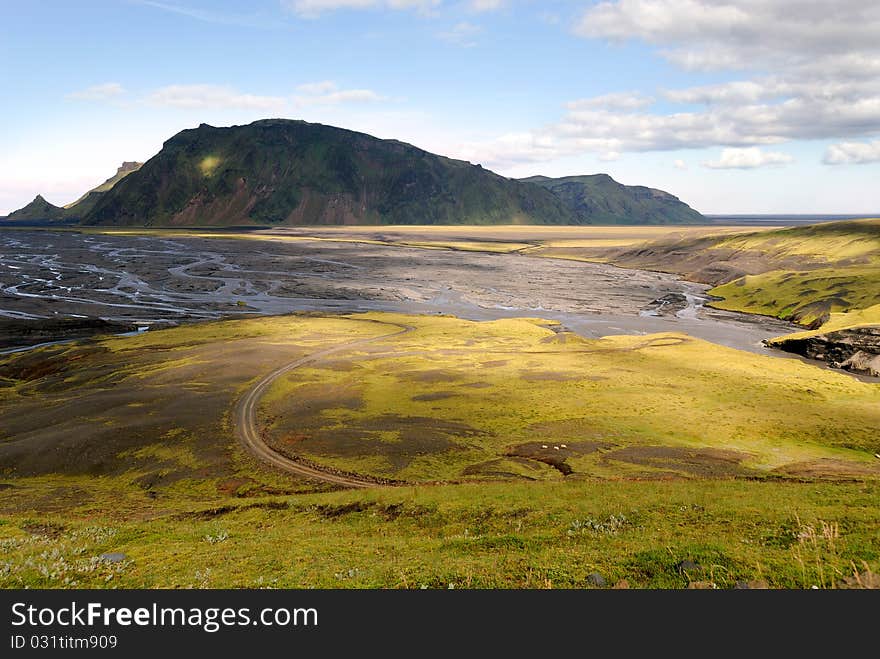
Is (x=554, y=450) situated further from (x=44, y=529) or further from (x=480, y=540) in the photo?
(x=44, y=529)

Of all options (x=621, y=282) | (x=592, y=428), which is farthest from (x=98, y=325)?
(x=621, y=282)

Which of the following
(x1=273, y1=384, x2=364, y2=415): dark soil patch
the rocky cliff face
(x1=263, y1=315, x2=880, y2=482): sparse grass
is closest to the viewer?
(x1=263, y1=315, x2=880, y2=482): sparse grass

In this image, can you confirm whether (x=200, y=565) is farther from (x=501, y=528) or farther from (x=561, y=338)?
(x=561, y=338)

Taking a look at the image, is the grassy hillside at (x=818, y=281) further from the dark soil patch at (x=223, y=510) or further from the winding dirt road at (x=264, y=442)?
the dark soil patch at (x=223, y=510)

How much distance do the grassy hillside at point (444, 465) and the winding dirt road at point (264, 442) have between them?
1514mm

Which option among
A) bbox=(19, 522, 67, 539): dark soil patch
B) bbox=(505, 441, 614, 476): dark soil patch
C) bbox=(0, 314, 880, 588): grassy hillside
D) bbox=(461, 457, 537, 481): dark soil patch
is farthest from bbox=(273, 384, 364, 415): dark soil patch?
bbox=(19, 522, 67, 539): dark soil patch

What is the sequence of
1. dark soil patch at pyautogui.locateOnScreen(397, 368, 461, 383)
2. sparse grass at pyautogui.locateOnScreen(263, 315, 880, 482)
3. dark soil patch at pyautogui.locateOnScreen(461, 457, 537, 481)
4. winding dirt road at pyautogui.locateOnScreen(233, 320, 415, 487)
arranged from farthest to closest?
dark soil patch at pyautogui.locateOnScreen(397, 368, 461, 383) < sparse grass at pyautogui.locateOnScreen(263, 315, 880, 482) < winding dirt road at pyautogui.locateOnScreen(233, 320, 415, 487) < dark soil patch at pyautogui.locateOnScreen(461, 457, 537, 481)

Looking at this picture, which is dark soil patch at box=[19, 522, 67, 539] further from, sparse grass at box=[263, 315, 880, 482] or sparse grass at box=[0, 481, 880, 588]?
sparse grass at box=[263, 315, 880, 482]

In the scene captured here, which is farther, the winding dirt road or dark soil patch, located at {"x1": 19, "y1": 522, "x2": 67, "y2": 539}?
the winding dirt road

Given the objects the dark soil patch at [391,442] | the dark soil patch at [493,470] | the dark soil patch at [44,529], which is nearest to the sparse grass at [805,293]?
the dark soil patch at [391,442]

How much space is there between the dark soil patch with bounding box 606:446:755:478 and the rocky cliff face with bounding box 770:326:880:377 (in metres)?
54.9

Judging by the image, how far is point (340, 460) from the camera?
43625 millimetres

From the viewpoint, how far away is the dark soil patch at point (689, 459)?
38.8 m

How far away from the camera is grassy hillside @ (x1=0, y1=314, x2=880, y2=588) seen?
18.1m
